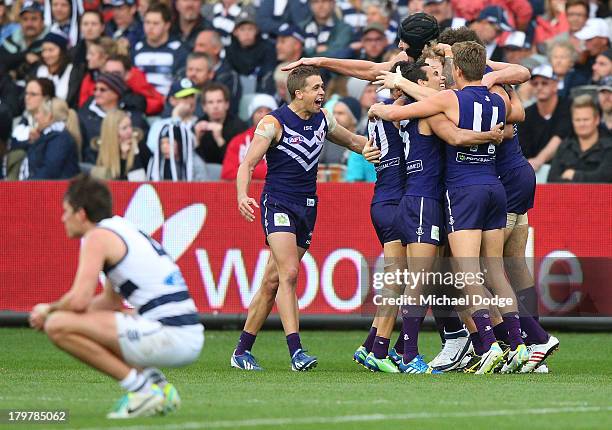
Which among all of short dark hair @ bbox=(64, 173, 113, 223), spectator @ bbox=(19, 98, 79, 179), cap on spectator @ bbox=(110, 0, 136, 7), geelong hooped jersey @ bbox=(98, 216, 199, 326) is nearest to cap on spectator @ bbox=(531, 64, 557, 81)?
spectator @ bbox=(19, 98, 79, 179)

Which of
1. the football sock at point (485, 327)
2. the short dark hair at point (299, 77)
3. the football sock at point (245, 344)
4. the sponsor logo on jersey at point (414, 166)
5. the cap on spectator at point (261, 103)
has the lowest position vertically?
the football sock at point (245, 344)

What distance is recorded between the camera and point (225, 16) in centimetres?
2055

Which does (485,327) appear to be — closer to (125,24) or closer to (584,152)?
(584,152)

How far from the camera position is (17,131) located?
18.9m

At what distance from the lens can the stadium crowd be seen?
17.2m

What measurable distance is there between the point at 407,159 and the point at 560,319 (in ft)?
14.9

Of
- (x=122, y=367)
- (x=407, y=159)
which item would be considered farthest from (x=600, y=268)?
(x=122, y=367)

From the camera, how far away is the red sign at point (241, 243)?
15.7m

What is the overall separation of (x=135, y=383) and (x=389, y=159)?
15.4 feet

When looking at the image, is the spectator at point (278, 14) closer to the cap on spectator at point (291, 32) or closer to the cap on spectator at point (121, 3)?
the cap on spectator at point (291, 32)

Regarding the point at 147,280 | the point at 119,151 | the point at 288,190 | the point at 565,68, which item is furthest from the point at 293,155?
the point at 565,68

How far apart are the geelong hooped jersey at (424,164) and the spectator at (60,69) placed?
8.70 meters

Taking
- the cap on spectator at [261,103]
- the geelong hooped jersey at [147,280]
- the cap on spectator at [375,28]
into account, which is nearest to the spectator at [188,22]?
the cap on spectator at [261,103]

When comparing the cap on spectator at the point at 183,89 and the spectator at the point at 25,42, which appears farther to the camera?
the spectator at the point at 25,42
